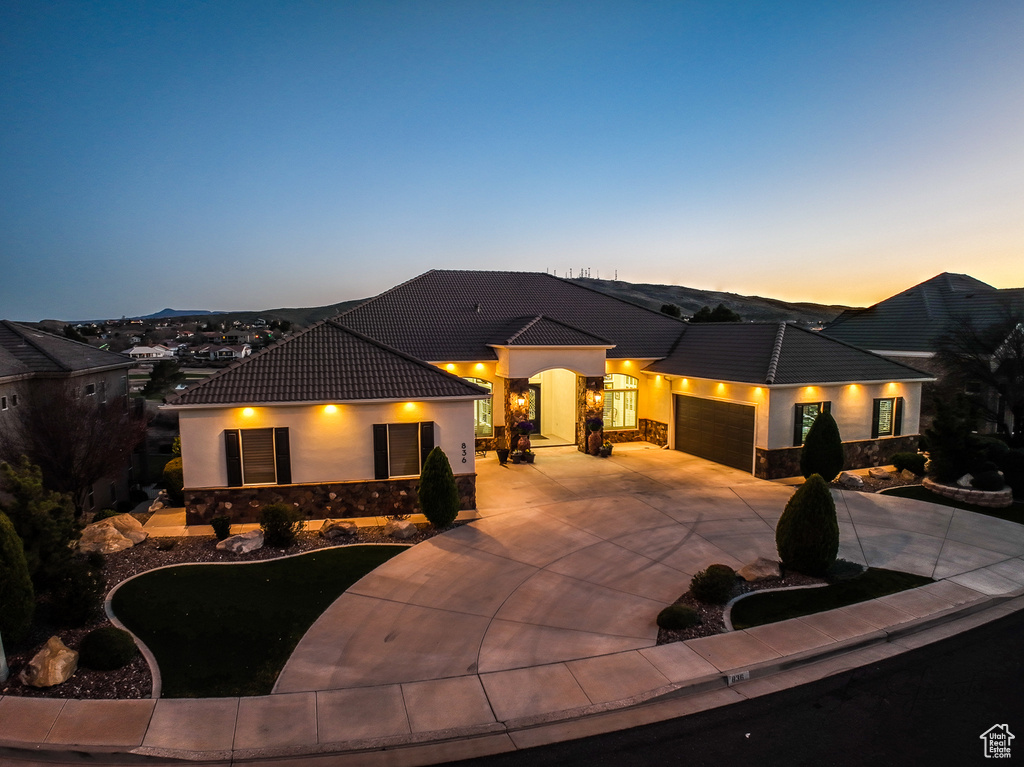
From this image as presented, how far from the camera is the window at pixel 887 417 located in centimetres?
2038

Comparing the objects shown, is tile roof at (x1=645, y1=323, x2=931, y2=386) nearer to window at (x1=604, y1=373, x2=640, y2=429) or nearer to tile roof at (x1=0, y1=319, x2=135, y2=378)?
window at (x1=604, y1=373, x2=640, y2=429)

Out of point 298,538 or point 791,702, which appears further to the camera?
point 298,538

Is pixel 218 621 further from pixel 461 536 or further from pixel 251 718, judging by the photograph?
pixel 461 536

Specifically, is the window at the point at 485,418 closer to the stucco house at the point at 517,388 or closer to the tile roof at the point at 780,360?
the stucco house at the point at 517,388

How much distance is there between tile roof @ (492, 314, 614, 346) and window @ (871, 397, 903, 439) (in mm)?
10144

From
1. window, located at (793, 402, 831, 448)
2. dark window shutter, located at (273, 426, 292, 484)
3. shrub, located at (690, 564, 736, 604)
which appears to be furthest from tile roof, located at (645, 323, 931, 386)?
dark window shutter, located at (273, 426, 292, 484)

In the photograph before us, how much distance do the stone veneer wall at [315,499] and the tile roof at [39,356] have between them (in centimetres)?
841

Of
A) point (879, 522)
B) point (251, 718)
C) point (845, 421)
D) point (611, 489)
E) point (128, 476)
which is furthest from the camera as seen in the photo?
point (128, 476)

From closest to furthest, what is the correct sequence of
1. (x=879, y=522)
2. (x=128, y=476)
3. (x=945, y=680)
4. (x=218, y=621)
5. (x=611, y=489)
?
(x=945, y=680)
(x=218, y=621)
(x=879, y=522)
(x=611, y=489)
(x=128, y=476)

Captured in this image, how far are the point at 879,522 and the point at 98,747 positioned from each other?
16.7 metres

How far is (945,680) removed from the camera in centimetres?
766

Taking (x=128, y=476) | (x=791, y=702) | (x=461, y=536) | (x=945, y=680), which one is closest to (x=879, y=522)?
(x=945, y=680)

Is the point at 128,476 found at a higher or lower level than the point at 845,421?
lower

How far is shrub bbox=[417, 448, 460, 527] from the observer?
45.4 ft
